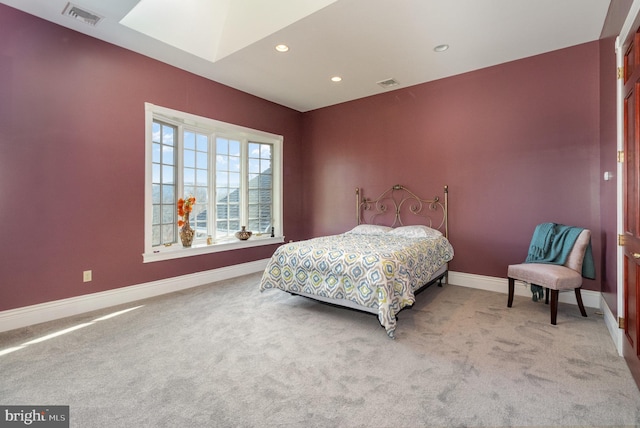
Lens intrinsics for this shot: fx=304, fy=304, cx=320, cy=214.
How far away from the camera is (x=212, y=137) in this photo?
4.67m

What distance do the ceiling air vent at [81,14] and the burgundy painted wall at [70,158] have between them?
289mm

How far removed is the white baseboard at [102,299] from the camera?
282 cm

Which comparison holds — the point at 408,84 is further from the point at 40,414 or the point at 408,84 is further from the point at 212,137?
the point at 40,414

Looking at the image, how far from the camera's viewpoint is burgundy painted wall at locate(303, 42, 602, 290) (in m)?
3.40

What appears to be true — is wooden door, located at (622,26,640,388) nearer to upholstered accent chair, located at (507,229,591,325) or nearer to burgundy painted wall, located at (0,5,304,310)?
upholstered accent chair, located at (507,229,591,325)

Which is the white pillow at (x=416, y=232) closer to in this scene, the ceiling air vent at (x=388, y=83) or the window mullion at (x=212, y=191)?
the ceiling air vent at (x=388, y=83)

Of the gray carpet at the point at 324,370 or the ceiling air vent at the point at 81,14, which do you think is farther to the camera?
the ceiling air vent at the point at 81,14

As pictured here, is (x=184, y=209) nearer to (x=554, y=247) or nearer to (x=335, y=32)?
(x=335, y=32)

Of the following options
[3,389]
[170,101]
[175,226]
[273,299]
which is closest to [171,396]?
[3,389]

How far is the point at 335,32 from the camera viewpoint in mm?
3107

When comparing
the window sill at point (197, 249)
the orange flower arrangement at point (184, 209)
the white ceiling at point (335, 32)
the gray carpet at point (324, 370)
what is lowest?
the gray carpet at point (324, 370)

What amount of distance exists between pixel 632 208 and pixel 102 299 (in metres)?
4.72

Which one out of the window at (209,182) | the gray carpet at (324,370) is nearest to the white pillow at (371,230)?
the gray carpet at (324,370)

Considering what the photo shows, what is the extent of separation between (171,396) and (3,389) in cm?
106
